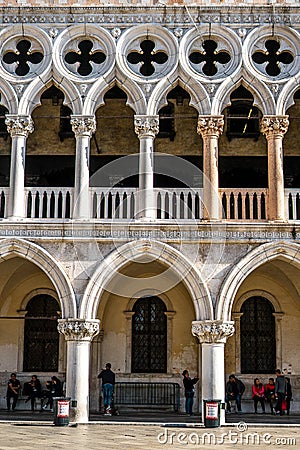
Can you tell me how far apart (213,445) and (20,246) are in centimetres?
664

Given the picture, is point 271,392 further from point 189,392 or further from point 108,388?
point 108,388

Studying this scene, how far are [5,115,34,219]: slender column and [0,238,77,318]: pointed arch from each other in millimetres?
683

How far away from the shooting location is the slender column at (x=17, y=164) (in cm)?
1728

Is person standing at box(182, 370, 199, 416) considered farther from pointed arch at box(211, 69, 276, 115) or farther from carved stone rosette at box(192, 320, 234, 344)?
pointed arch at box(211, 69, 276, 115)

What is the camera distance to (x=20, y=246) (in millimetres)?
16953

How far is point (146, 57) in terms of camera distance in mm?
18312

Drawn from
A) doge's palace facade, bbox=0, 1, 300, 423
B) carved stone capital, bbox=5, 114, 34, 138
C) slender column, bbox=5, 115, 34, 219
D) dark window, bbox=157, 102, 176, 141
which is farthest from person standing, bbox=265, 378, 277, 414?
carved stone capital, bbox=5, 114, 34, 138

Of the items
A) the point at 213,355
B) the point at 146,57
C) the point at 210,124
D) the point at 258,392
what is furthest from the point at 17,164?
the point at 258,392

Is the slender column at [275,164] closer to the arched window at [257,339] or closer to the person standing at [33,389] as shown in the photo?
the arched window at [257,339]

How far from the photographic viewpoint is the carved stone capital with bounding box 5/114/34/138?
693 inches

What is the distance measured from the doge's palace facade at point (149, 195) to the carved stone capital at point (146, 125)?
2 centimetres

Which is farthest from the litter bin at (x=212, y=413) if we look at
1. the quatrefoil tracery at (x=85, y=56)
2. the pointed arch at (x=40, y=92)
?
the quatrefoil tracery at (x=85, y=56)

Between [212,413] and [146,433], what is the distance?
1.71 metres

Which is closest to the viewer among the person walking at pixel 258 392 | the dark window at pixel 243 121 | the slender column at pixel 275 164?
the slender column at pixel 275 164
